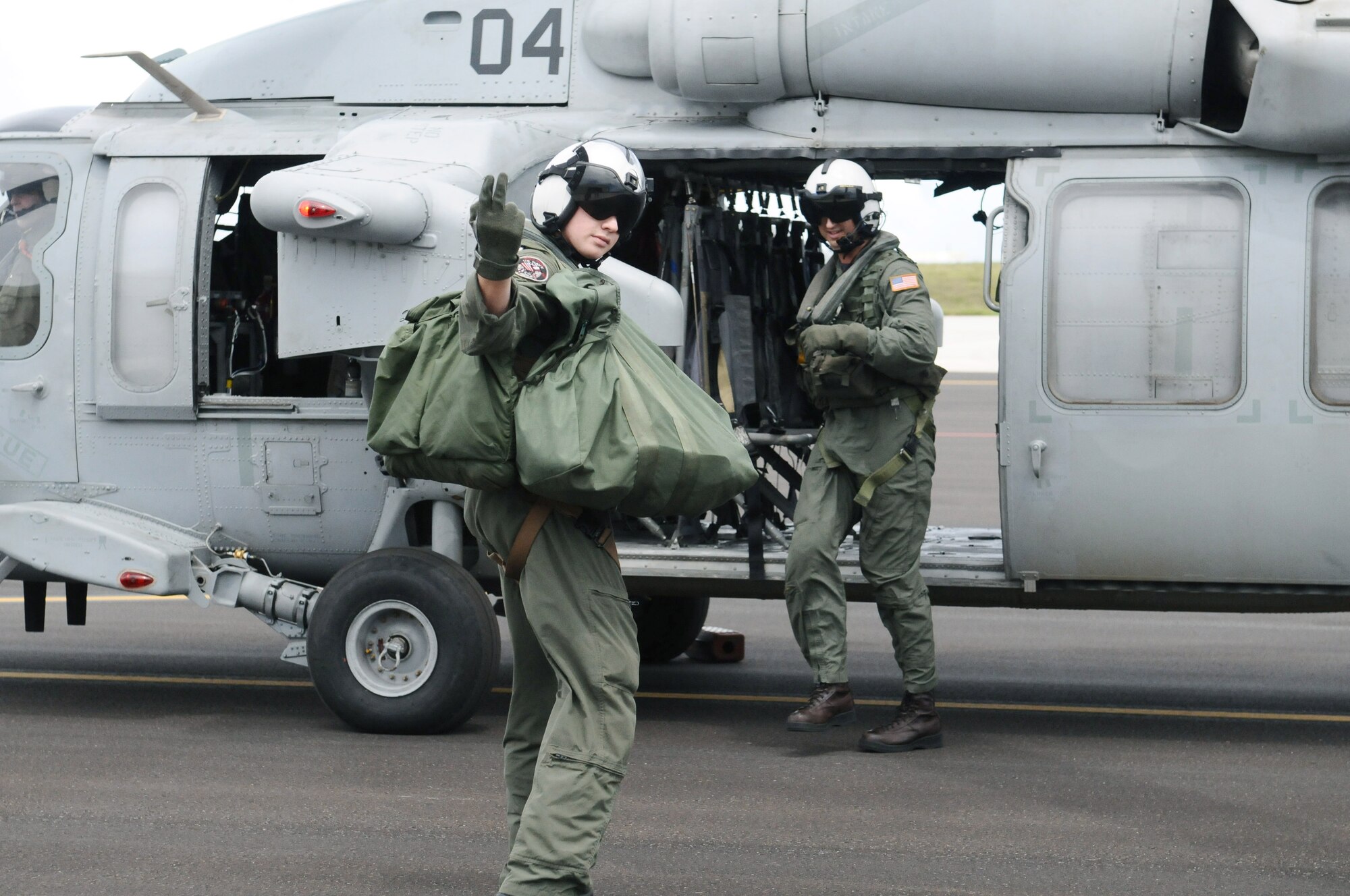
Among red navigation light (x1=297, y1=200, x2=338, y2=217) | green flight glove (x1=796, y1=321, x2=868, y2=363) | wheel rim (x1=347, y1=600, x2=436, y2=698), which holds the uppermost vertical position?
red navigation light (x1=297, y1=200, x2=338, y2=217)

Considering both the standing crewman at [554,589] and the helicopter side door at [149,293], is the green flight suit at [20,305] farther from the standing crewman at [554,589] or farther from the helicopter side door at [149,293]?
the standing crewman at [554,589]

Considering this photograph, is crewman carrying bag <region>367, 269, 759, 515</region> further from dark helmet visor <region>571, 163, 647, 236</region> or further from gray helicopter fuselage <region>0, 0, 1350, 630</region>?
gray helicopter fuselage <region>0, 0, 1350, 630</region>

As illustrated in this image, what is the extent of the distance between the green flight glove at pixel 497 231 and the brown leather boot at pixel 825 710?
350cm

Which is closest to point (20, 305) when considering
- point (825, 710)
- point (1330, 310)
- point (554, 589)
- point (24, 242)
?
point (24, 242)

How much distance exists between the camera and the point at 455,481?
162 inches

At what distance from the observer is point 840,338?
6551 millimetres

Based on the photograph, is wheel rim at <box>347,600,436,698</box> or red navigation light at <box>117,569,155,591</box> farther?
red navigation light at <box>117,569,155,591</box>

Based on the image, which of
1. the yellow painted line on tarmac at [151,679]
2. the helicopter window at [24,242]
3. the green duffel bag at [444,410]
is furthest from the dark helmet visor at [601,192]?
the yellow painted line on tarmac at [151,679]

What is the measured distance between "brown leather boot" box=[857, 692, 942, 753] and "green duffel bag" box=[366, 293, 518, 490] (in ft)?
10.2

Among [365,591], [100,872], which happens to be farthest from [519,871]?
[365,591]

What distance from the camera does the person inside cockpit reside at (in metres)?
7.56

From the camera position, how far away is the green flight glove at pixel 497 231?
12.1ft

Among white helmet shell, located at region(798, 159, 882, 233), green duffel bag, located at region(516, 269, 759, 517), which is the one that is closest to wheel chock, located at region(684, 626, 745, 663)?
white helmet shell, located at region(798, 159, 882, 233)

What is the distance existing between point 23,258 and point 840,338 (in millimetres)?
3820
